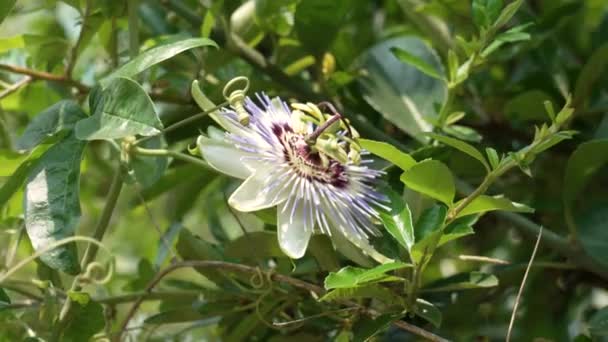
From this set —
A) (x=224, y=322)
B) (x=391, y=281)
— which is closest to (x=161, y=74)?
(x=224, y=322)

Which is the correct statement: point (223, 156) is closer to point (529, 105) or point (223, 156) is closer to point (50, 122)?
point (50, 122)

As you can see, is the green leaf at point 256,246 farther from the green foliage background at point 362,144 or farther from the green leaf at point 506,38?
the green leaf at point 506,38

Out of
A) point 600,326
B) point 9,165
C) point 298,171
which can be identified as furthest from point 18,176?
point 600,326

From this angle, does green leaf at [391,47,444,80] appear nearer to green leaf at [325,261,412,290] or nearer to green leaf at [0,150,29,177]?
green leaf at [325,261,412,290]


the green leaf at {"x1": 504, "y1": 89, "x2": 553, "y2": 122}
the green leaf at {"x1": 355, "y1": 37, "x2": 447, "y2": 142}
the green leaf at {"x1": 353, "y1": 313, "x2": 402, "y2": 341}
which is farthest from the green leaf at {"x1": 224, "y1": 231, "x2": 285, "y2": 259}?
the green leaf at {"x1": 504, "y1": 89, "x2": 553, "y2": 122}

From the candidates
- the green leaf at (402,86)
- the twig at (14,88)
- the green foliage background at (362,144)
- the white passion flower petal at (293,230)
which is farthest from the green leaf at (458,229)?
the twig at (14,88)

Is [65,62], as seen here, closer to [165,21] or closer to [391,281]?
[165,21]
